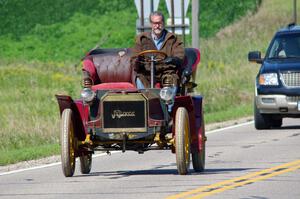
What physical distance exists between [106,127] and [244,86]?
2078 cm

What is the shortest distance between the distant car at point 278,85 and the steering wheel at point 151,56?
8338 mm

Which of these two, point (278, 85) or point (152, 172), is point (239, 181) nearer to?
point (152, 172)

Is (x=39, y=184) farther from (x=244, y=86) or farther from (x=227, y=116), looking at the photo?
(x=244, y=86)

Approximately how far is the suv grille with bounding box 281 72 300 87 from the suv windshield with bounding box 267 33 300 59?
0.53m

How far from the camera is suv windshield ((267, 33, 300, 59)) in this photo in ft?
80.9

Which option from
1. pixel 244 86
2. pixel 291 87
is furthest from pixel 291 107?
pixel 244 86

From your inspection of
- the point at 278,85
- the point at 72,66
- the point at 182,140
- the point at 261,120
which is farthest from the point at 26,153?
the point at 72,66

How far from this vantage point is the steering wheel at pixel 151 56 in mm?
15867

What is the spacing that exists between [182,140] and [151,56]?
1282 millimetres

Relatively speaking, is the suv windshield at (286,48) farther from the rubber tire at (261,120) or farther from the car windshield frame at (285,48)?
the rubber tire at (261,120)

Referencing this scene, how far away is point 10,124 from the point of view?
25.1m

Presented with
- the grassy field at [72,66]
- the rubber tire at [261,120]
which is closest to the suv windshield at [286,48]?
the rubber tire at [261,120]

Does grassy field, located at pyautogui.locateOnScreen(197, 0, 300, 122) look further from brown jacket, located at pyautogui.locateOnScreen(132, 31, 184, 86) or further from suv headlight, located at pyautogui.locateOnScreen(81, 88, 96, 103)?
suv headlight, located at pyautogui.locateOnScreen(81, 88, 96, 103)

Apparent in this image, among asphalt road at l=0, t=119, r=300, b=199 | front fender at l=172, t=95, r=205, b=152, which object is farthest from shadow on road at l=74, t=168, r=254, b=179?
front fender at l=172, t=95, r=205, b=152
